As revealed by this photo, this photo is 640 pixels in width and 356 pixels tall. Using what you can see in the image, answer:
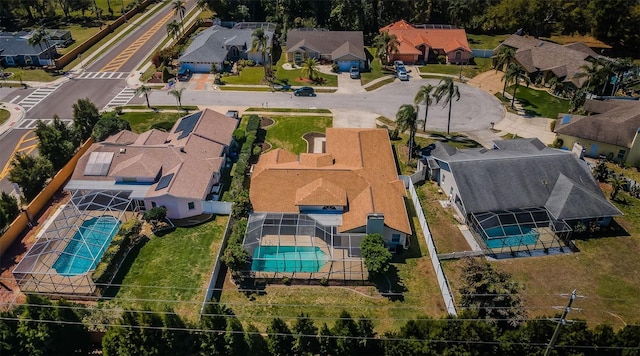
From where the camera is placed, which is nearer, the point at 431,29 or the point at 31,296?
the point at 31,296

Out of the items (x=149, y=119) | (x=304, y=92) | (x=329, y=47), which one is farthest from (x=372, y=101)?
(x=149, y=119)

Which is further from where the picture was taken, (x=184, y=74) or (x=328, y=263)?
(x=184, y=74)

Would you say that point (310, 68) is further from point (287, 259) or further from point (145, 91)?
point (287, 259)

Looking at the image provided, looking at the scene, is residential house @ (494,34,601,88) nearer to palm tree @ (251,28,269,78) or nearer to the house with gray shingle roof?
the house with gray shingle roof

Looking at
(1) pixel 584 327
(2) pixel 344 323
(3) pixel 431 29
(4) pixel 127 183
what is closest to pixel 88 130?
(4) pixel 127 183

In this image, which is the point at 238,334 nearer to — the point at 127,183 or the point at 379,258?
the point at 379,258

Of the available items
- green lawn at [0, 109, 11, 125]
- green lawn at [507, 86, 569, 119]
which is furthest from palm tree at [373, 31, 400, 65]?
green lawn at [0, 109, 11, 125]
